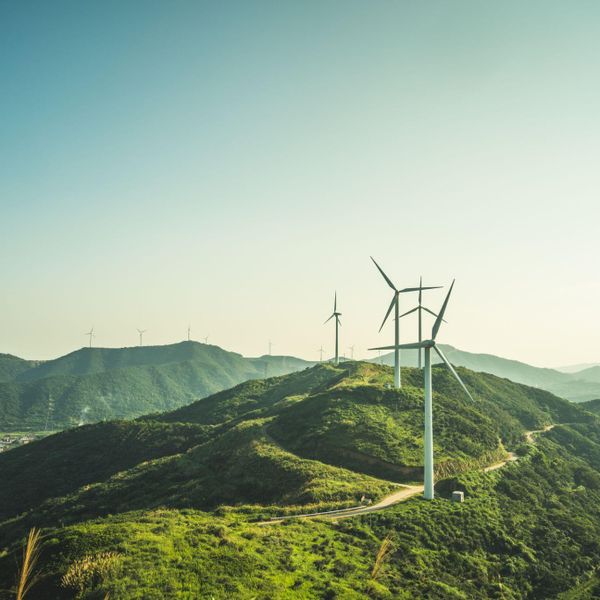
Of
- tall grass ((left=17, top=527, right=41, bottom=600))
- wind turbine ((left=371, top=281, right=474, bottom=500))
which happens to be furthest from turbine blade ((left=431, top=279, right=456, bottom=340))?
tall grass ((left=17, top=527, right=41, bottom=600))

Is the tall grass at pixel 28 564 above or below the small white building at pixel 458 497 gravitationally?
above

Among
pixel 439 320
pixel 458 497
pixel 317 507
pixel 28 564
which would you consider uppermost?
pixel 439 320

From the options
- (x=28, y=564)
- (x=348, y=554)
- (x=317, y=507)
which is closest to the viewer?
(x=28, y=564)

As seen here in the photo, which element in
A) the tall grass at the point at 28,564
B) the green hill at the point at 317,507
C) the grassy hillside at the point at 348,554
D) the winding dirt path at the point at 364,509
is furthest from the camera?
the winding dirt path at the point at 364,509

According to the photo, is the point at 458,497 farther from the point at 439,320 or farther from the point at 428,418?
the point at 439,320

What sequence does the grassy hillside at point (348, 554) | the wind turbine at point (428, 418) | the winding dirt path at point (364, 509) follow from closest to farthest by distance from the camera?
the grassy hillside at point (348, 554) < the winding dirt path at point (364, 509) < the wind turbine at point (428, 418)

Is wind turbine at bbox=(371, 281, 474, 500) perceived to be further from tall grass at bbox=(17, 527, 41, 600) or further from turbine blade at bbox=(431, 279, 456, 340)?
tall grass at bbox=(17, 527, 41, 600)

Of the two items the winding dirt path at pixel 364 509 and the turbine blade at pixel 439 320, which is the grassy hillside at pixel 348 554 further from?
the turbine blade at pixel 439 320

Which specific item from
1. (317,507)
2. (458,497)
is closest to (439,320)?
(458,497)

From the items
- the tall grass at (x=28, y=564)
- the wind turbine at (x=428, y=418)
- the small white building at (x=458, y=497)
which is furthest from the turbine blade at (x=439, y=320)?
the tall grass at (x=28, y=564)

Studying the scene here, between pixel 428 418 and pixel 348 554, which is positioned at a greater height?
pixel 428 418
